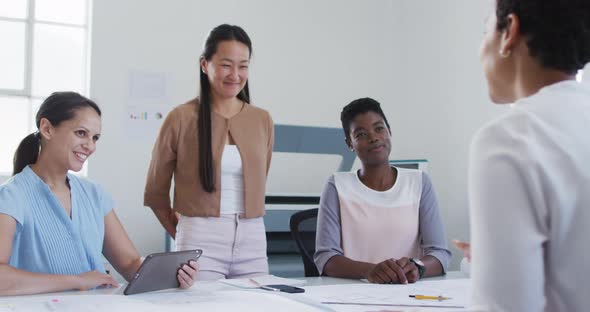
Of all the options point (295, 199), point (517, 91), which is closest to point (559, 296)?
point (517, 91)

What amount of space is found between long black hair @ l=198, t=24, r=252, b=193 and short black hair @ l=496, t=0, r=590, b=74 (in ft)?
3.98

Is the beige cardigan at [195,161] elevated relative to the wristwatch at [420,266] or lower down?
elevated

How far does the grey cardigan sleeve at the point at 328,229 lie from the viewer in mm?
1769

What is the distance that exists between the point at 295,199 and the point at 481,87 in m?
1.37

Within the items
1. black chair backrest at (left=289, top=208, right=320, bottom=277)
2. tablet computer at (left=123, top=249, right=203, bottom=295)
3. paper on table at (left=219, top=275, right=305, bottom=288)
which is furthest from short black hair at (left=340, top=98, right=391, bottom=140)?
tablet computer at (left=123, top=249, right=203, bottom=295)

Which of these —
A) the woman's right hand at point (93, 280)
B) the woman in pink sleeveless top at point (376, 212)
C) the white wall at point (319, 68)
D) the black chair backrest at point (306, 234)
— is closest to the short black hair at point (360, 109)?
the woman in pink sleeveless top at point (376, 212)

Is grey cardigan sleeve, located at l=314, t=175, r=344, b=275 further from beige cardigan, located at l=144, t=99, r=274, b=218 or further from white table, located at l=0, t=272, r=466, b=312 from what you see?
white table, located at l=0, t=272, r=466, b=312

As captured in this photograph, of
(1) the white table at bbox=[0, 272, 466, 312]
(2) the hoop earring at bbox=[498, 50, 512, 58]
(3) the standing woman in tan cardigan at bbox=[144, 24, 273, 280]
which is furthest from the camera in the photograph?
(3) the standing woman in tan cardigan at bbox=[144, 24, 273, 280]

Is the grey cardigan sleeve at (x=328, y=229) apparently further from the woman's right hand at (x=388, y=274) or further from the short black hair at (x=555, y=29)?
the short black hair at (x=555, y=29)

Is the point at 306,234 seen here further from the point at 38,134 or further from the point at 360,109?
the point at 38,134

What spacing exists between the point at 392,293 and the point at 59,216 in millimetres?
808

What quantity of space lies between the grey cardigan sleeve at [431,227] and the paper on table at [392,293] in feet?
0.73

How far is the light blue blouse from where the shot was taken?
1.42 metres

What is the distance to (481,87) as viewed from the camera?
362 centimetres
